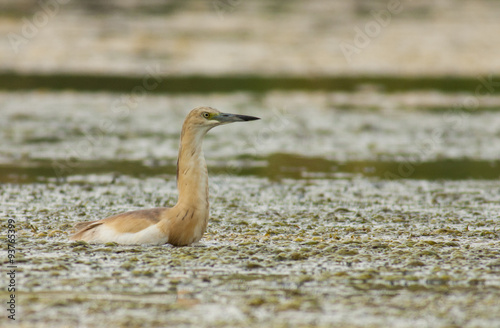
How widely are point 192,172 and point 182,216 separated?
529 mm

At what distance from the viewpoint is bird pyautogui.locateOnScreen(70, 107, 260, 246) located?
9.53 m

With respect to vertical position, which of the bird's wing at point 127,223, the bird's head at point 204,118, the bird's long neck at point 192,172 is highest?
the bird's head at point 204,118

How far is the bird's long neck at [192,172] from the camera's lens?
378 inches

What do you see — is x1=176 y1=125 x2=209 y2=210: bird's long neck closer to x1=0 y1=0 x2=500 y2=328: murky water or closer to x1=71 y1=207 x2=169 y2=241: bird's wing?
x1=71 y1=207 x2=169 y2=241: bird's wing

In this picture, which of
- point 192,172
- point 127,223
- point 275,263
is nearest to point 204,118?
point 192,172

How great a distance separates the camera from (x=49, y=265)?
28.3 ft

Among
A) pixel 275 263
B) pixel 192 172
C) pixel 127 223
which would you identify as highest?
pixel 192 172

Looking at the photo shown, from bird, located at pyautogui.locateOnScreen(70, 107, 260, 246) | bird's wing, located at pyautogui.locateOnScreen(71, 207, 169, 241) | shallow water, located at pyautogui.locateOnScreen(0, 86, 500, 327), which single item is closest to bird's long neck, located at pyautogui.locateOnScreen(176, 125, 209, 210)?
bird, located at pyautogui.locateOnScreen(70, 107, 260, 246)

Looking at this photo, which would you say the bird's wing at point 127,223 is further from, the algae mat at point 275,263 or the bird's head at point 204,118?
the bird's head at point 204,118

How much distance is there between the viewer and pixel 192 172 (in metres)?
9.80

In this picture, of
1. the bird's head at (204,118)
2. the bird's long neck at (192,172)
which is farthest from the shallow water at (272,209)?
the bird's head at (204,118)

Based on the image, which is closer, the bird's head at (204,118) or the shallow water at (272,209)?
the shallow water at (272,209)

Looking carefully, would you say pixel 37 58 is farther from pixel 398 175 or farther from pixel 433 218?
pixel 433 218

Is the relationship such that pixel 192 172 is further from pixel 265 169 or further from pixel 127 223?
pixel 265 169
